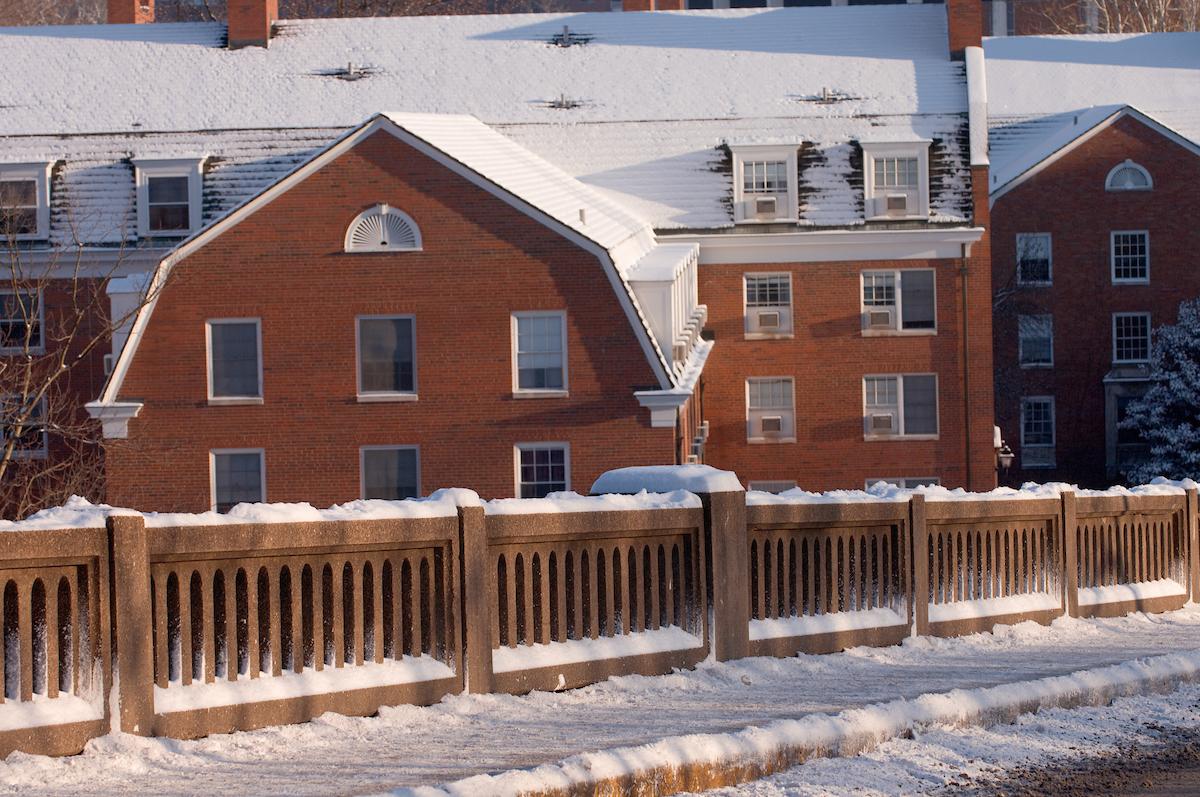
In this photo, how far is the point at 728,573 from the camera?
572 inches

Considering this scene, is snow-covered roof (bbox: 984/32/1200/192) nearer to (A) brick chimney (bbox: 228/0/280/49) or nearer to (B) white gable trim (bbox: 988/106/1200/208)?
(B) white gable trim (bbox: 988/106/1200/208)

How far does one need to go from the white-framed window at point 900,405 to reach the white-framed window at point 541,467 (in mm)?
9747

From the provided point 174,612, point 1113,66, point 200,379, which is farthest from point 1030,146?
point 174,612

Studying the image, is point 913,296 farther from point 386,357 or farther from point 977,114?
point 386,357

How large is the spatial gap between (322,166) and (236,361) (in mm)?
4351

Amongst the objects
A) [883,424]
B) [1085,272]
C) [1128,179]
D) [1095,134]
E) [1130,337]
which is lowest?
[883,424]

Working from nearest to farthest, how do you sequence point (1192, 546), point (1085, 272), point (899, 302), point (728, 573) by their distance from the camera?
point (728, 573) < point (1192, 546) < point (899, 302) < point (1085, 272)

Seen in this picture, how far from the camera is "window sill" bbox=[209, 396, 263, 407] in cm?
3844

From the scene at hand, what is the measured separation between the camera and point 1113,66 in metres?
56.1

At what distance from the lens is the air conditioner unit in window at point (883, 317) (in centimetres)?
4528

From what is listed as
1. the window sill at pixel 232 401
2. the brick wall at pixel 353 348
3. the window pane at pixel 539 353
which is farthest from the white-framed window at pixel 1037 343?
the window sill at pixel 232 401

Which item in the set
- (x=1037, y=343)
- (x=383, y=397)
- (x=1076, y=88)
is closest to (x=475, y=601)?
(x=383, y=397)

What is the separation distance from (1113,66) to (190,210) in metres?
27.8

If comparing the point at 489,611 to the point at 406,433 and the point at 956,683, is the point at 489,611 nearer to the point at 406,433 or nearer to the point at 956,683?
the point at 956,683
